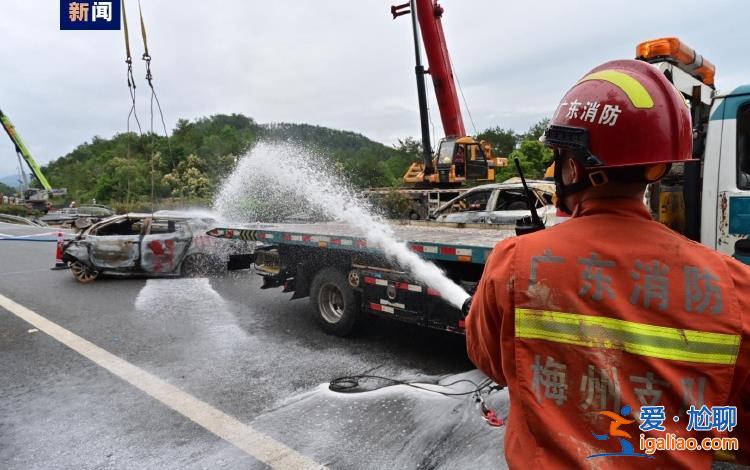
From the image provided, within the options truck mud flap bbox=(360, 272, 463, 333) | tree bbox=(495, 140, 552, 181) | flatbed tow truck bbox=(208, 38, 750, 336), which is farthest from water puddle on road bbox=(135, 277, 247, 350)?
tree bbox=(495, 140, 552, 181)

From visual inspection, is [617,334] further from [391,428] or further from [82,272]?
[82,272]

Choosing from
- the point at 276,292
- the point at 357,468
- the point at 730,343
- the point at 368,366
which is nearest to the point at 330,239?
the point at 368,366

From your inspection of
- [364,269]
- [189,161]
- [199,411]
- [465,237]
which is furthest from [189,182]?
[199,411]

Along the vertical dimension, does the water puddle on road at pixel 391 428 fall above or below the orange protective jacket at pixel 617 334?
below

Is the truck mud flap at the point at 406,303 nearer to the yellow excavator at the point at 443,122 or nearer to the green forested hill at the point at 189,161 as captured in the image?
the yellow excavator at the point at 443,122

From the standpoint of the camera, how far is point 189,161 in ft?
142

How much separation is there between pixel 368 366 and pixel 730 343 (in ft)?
13.5

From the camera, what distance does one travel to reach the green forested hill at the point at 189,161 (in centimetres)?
3859

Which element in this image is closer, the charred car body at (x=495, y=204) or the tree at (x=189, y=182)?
the charred car body at (x=495, y=204)

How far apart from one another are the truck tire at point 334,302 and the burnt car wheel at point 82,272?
6.68 metres

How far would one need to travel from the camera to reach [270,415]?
3910 millimetres

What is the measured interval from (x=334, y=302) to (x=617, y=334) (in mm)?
5033

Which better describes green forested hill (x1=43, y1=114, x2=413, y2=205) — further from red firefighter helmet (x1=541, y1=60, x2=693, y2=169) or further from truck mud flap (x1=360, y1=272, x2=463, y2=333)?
red firefighter helmet (x1=541, y1=60, x2=693, y2=169)

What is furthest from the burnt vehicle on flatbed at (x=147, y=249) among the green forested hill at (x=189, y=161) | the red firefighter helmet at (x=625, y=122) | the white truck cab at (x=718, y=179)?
the green forested hill at (x=189, y=161)
